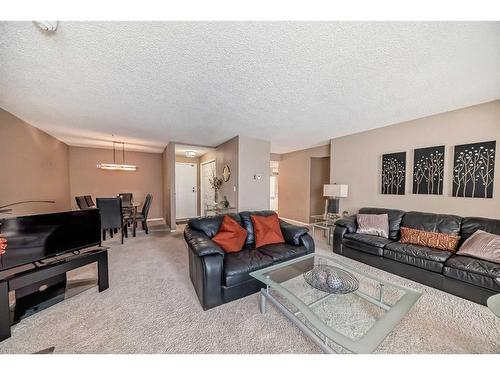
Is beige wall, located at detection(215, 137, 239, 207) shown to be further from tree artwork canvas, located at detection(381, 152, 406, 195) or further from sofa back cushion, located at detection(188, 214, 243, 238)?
tree artwork canvas, located at detection(381, 152, 406, 195)

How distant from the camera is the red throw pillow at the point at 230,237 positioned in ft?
7.38

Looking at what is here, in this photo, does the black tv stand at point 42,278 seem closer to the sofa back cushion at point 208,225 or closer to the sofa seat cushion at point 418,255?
the sofa back cushion at point 208,225

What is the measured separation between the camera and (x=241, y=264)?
1925 mm

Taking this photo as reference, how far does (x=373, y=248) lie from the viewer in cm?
273

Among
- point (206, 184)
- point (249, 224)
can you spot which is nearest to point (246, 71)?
point (249, 224)

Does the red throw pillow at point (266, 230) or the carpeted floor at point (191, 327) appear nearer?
the carpeted floor at point (191, 327)

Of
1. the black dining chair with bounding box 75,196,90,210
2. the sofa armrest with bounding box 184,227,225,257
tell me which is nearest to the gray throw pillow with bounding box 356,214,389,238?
the sofa armrest with bounding box 184,227,225,257

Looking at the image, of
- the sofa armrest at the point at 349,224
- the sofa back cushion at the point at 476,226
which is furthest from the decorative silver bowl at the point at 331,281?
the sofa back cushion at the point at 476,226

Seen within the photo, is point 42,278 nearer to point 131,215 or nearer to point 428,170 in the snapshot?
point 131,215

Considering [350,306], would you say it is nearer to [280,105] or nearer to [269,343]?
[269,343]

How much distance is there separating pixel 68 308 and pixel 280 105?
336cm

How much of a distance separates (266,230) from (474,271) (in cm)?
223

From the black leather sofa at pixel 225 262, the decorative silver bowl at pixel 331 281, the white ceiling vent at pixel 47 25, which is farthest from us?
the black leather sofa at pixel 225 262

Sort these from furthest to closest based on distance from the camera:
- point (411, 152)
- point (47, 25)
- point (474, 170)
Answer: point (411, 152)
point (474, 170)
point (47, 25)
